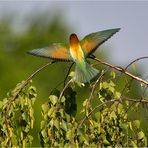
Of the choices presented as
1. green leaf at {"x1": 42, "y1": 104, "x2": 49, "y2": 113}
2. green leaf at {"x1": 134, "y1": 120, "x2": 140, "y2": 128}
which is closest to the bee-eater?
green leaf at {"x1": 42, "y1": 104, "x2": 49, "y2": 113}

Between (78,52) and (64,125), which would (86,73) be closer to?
(78,52)

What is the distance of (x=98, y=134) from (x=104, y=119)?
0.07 metres

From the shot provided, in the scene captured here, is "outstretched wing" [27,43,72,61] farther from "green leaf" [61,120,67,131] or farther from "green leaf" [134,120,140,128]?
"green leaf" [134,120,140,128]

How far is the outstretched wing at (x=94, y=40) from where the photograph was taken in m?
2.48

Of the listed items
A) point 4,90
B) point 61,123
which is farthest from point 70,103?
point 4,90

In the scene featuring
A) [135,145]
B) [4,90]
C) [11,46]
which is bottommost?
[135,145]

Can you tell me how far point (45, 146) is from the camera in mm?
2490

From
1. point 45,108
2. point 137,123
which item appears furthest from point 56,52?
point 137,123

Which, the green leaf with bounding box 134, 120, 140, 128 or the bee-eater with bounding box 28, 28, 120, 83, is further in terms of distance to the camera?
the green leaf with bounding box 134, 120, 140, 128

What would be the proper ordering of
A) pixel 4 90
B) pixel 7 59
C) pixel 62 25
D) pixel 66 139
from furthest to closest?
pixel 62 25
pixel 7 59
pixel 4 90
pixel 66 139

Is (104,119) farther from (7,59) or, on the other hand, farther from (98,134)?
(7,59)

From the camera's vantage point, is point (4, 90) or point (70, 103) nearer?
point (70, 103)

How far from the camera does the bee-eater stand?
7.95 ft

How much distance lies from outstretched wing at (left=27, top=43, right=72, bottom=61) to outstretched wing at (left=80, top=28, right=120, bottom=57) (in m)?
0.07
